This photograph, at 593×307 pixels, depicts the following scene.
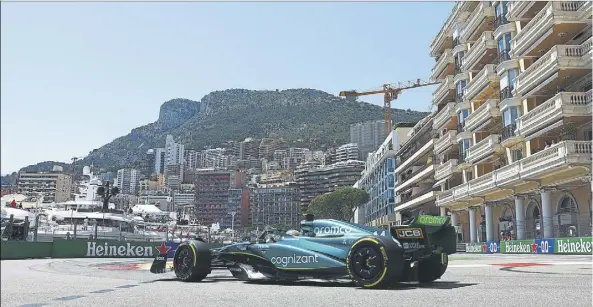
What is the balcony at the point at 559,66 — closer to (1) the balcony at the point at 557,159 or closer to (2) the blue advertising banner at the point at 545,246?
(1) the balcony at the point at 557,159

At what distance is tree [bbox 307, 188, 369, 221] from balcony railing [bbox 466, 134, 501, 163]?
7516 cm

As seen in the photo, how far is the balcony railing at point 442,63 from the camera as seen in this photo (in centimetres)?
5700

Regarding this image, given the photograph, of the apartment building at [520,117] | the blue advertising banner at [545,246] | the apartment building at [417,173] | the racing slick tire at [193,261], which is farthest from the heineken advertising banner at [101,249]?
the apartment building at [417,173]

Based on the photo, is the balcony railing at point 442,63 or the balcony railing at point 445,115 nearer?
the balcony railing at point 445,115

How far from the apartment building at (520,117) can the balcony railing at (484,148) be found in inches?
3.2

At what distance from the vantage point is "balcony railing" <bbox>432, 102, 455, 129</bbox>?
55.0 meters

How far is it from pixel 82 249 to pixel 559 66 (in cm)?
3164

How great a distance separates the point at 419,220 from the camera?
380 inches

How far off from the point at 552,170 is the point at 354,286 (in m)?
27.0

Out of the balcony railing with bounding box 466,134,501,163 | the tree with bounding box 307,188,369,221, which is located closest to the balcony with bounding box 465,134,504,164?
the balcony railing with bounding box 466,134,501,163

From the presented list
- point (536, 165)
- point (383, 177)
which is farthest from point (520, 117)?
point (383, 177)

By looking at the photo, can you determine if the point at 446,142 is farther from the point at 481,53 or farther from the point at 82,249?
the point at 82,249

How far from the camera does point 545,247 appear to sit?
31500 mm

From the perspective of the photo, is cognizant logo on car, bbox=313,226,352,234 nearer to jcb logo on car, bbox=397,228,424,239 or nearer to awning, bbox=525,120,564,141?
jcb logo on car, bbox=397,228,424,239
